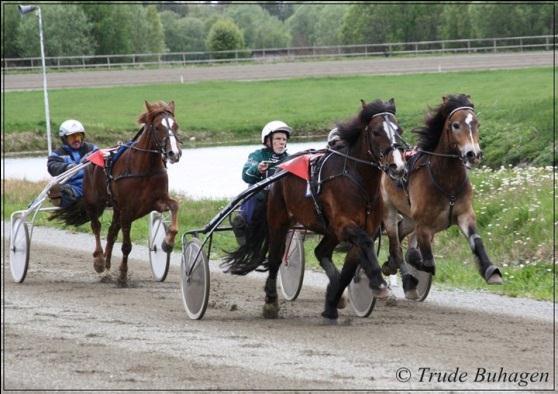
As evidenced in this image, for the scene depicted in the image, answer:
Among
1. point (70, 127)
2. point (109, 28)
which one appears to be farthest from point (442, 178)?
point (109, 28)

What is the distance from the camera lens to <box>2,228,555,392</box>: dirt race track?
19.2ft

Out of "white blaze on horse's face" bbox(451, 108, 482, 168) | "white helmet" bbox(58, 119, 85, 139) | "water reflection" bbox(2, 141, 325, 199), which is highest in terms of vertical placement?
"white blaze on horse's face" bbox(451, 108, 482, 168)

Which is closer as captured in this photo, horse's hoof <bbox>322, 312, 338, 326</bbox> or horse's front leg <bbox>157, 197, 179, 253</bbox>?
Result: horse's hoof <bbox>322, 312, 338, 326</bbox>

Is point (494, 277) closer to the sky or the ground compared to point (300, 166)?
closer to the ground

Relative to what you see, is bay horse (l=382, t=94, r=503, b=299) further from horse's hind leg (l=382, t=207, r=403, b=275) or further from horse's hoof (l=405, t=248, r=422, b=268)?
horse's hind leg (l=382, t=207, r=403, b=275)

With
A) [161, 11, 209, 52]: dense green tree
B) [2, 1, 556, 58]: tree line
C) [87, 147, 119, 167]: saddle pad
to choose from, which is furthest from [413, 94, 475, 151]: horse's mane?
[161, 11, 209, 52]: dense green tree

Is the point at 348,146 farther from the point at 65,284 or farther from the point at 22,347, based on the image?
the point at 65,284

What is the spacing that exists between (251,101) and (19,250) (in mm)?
23115

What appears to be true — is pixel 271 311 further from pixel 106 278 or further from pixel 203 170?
pixel 203 170

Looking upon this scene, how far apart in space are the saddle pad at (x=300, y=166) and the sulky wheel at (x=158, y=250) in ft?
8.67

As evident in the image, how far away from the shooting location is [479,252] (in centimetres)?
757

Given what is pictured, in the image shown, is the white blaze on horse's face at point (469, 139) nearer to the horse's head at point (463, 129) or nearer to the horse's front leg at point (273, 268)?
the horse's head at point (463, 129)

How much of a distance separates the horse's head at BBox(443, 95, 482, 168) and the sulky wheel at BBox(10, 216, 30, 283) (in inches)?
164

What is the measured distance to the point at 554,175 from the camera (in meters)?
12.5
